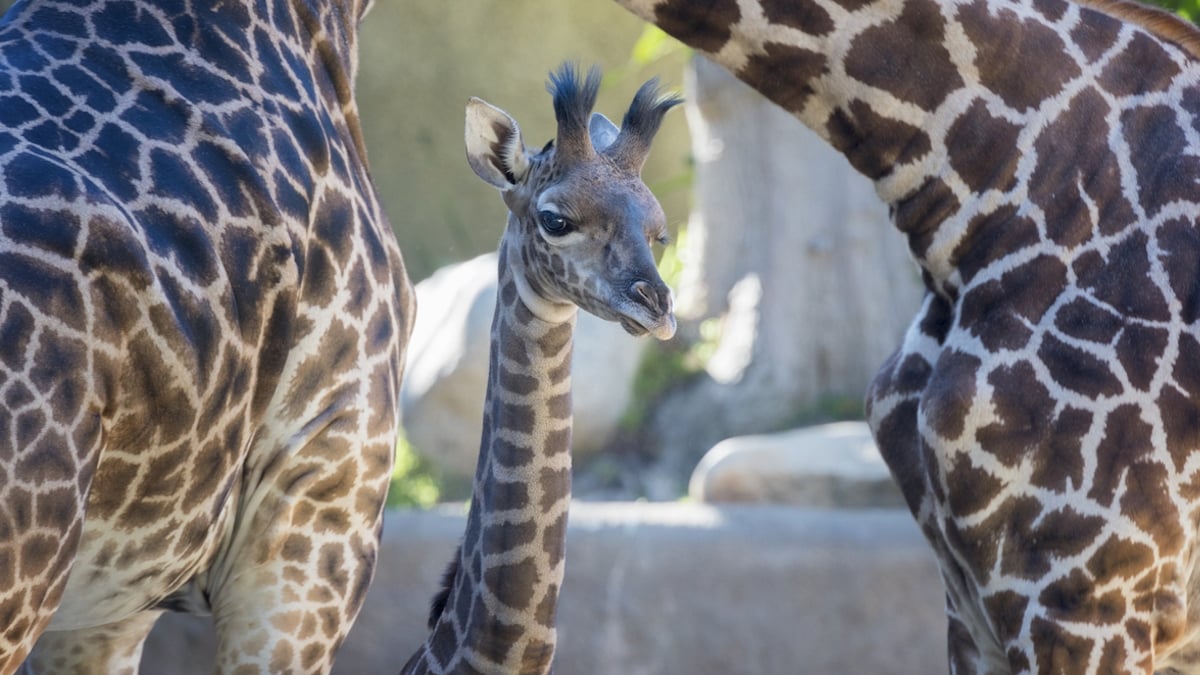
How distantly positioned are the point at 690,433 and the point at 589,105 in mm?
6815

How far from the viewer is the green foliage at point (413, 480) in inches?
378

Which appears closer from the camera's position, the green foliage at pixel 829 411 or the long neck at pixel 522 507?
the long neck at pixel 522 507

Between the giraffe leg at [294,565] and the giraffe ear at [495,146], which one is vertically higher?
the giraffe ear at [495,146]

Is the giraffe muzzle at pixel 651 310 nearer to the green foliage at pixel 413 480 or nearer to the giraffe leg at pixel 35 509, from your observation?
the giraffe leg at pixel 35 509

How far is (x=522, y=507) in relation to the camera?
3545mm

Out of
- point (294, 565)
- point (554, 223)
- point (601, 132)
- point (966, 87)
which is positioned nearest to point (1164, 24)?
point (966, 87)

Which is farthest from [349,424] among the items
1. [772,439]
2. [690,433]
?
[690,433]

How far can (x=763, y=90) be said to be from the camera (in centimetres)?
347

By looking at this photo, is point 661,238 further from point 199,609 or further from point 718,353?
point 718,353

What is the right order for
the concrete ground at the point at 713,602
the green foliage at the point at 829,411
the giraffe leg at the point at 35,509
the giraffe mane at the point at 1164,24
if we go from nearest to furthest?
1. the giraffe leg at the point at 35,509
2. the giraffe mane at the point at 1164,24
3. the concrete ground at the point at 713,602
4. the green foliage at the point at 829,411

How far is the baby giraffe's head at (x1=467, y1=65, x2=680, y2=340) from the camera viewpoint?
3.14m

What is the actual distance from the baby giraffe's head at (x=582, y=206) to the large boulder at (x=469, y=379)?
241 inches

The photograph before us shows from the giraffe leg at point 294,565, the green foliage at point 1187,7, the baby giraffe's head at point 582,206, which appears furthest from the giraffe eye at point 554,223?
the green foliage at point 1187,7

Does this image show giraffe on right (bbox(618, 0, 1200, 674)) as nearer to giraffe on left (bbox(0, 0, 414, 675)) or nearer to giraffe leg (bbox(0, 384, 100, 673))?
giraffe on left (bbox(0, 0, 414, 675))
